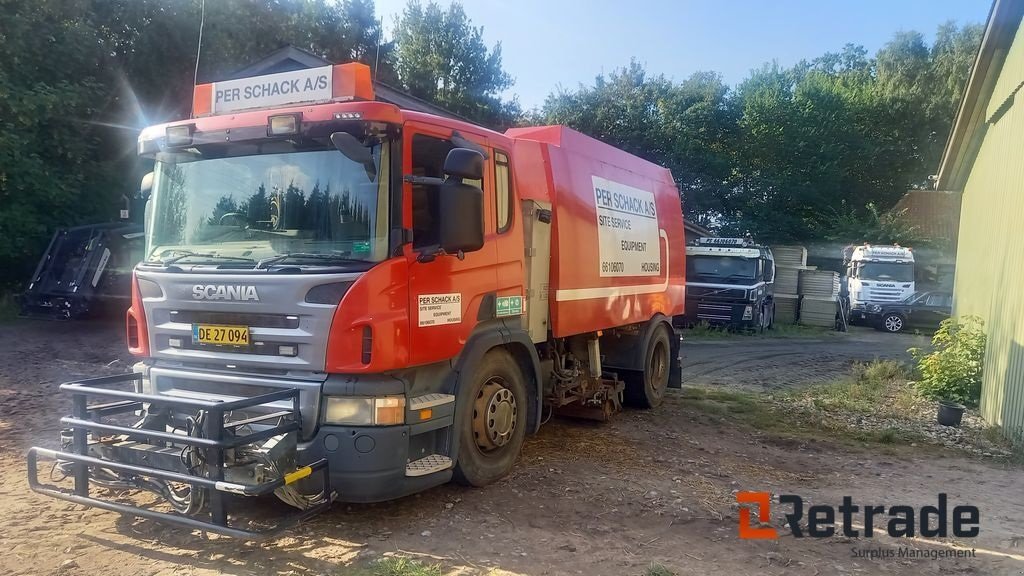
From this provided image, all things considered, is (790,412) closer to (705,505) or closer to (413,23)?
(705,505)

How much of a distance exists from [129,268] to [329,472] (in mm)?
12531

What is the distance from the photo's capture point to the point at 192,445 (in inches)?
154

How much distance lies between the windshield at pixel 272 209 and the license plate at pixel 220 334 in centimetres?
44

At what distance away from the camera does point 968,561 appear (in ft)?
14.2

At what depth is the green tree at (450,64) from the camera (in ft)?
106

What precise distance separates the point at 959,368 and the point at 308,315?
8.98 meters

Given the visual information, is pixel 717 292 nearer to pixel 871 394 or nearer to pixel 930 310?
pixel 930 310

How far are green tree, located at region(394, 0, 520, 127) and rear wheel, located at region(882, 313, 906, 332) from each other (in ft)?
58.7

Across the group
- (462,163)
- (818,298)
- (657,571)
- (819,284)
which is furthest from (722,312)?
(462,163)

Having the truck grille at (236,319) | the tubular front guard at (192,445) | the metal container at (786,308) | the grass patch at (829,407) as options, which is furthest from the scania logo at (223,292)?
the metal container at (786,308)

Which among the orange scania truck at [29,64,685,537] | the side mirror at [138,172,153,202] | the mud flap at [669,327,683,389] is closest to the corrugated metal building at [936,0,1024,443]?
the mud flap at [669,327,683,389]

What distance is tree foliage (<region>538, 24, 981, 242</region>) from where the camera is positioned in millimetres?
31484

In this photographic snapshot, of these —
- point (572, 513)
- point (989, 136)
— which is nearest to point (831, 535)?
point (572, 513)

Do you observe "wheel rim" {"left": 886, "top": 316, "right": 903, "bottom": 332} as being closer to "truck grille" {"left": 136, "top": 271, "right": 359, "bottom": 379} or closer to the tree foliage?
the tree foliage
